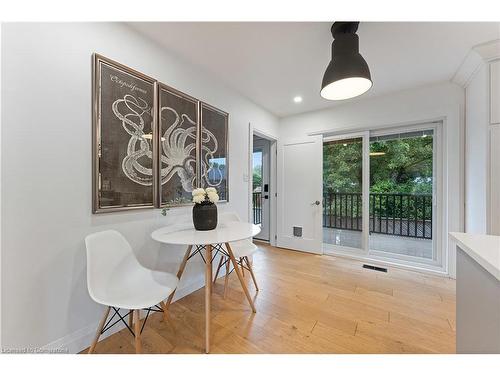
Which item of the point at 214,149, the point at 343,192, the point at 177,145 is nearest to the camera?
the point at 177,145

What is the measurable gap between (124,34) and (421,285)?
3.94 metres

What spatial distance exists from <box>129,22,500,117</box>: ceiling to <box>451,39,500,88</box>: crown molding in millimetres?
53

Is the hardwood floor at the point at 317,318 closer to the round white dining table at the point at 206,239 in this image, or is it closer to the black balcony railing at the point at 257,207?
the round white dining table at the point at 206,239

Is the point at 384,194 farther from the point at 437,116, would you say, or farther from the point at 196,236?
the point at 196,236

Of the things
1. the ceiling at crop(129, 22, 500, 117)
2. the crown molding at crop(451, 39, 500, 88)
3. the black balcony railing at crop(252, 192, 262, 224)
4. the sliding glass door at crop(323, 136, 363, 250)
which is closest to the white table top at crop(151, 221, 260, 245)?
the ceiling at crop(129, 22, 500, 117)

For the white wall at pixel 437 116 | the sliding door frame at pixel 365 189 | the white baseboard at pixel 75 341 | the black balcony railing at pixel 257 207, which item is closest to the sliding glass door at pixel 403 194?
the sliding door frame at pixel 365 189

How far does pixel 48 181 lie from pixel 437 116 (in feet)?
13.0

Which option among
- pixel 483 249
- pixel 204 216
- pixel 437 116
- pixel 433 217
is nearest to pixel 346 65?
pixel 483 249

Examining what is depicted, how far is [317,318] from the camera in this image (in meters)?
1.77
